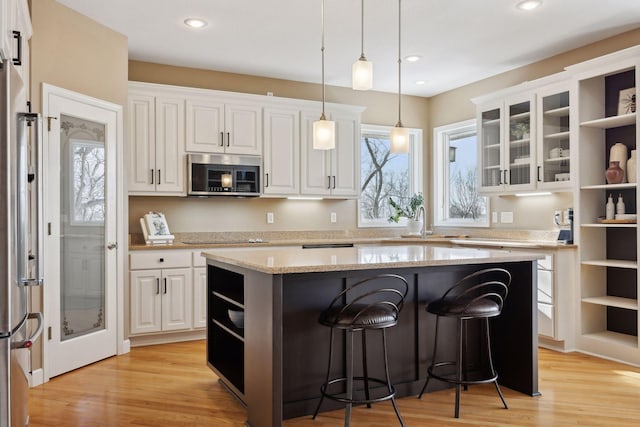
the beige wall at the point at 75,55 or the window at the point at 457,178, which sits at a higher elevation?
the beige wall at the point at 75,55

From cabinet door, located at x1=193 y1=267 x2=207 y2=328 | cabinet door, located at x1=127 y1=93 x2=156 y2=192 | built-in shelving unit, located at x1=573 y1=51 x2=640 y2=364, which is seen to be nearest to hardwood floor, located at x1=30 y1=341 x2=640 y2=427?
built-in shelving unit, located at x1=573 y1=51 x2=640 y2=364

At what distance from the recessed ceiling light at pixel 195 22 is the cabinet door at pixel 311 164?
1.66m

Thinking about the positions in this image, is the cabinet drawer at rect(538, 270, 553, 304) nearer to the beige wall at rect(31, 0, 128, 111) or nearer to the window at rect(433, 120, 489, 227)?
the window at rect(433, 120, 489, 227)

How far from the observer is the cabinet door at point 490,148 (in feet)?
17.4

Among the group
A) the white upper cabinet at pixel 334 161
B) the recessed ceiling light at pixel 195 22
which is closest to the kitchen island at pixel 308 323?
the recessed ceiling light at pixel 195 22

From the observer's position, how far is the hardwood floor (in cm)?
291

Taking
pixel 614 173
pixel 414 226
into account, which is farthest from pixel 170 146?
pixel 614 173

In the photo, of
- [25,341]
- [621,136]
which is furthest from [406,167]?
[25,341]

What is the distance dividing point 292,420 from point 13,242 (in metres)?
1.73

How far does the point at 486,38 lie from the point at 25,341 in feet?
13.7

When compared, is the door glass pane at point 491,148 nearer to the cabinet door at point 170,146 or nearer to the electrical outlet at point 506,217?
the electrical outlet at point 506,217

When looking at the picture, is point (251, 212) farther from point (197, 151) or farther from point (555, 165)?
point (555, 165)

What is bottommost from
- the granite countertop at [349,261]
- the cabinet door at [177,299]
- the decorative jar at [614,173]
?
the cabinet door at [177,299]

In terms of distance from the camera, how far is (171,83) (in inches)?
208
